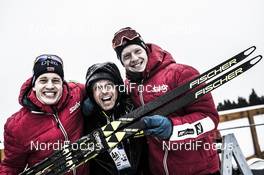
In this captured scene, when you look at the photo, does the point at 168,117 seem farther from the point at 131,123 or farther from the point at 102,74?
the point at 102,74

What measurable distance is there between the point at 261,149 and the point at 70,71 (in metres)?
4.92

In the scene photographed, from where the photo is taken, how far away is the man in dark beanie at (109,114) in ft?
5.21

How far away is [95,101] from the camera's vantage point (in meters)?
1.62

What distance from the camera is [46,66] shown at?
1.57 meters

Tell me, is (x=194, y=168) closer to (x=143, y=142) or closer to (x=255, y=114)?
(x=143, y=142)

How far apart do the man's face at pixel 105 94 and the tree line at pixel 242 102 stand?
854 cm

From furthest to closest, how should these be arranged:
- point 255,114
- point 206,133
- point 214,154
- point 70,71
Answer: point 70,71 < point 255,114 < point 214,154 < point 206,133

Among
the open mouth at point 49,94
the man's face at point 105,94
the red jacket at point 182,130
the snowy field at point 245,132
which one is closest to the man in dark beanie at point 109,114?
the man's face at point 105,94

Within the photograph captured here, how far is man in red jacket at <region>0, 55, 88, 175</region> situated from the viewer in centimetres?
153

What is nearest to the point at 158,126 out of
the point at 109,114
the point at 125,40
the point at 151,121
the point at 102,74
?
the point at 151,121

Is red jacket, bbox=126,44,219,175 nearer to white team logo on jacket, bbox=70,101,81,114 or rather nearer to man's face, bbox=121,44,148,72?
man's face, bbox=121,44,148,72

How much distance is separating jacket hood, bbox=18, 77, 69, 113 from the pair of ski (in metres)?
0.25

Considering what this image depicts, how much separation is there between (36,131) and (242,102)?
10.9 meters

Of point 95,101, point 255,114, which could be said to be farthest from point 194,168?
point 255,114
